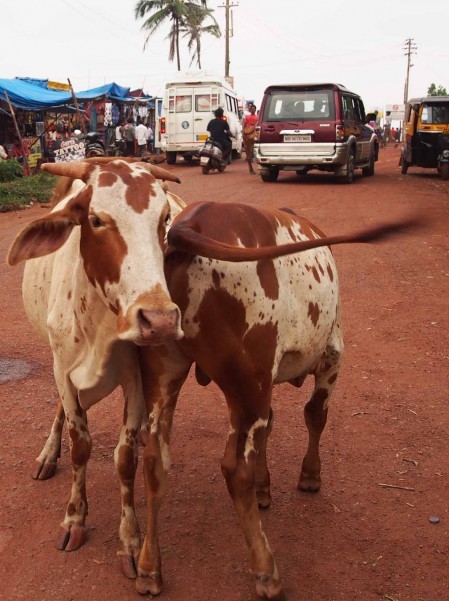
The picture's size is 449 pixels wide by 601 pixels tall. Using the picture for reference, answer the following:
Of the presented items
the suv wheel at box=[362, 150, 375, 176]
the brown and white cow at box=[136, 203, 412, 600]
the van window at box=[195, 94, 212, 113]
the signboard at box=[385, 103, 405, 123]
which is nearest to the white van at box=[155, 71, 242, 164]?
the van window at box=[195, 94, 212, 113]

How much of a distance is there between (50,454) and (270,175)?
1330 centimetres

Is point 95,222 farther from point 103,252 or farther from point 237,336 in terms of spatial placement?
point 237,336

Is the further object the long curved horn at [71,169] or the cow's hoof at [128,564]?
the cow's hoof at [128,564]

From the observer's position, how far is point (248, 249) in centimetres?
243

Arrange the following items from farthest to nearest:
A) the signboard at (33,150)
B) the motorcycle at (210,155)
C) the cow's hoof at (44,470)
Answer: the signboard at (33,150)
the motorcycle at (210,155)
the cow's hoof at (44,470)

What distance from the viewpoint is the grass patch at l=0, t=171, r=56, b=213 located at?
1322 cm

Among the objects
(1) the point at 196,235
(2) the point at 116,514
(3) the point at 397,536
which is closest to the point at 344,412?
(3) the point at 397,536

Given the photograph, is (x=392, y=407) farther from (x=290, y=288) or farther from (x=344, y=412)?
(x=290, y=288)

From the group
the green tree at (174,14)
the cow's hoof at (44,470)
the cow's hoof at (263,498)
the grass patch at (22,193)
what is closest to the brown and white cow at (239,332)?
the cow's hoof at (263,498)

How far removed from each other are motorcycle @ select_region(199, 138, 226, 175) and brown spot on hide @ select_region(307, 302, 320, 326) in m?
16.3

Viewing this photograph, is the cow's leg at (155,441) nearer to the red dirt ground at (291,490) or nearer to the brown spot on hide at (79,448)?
the red dirt ground at (291,490)

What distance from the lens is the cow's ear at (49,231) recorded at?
2473 mm

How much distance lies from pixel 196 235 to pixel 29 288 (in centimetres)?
162

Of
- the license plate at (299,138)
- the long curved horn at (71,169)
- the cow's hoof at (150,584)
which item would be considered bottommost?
the cow's hoof at (150,584)
